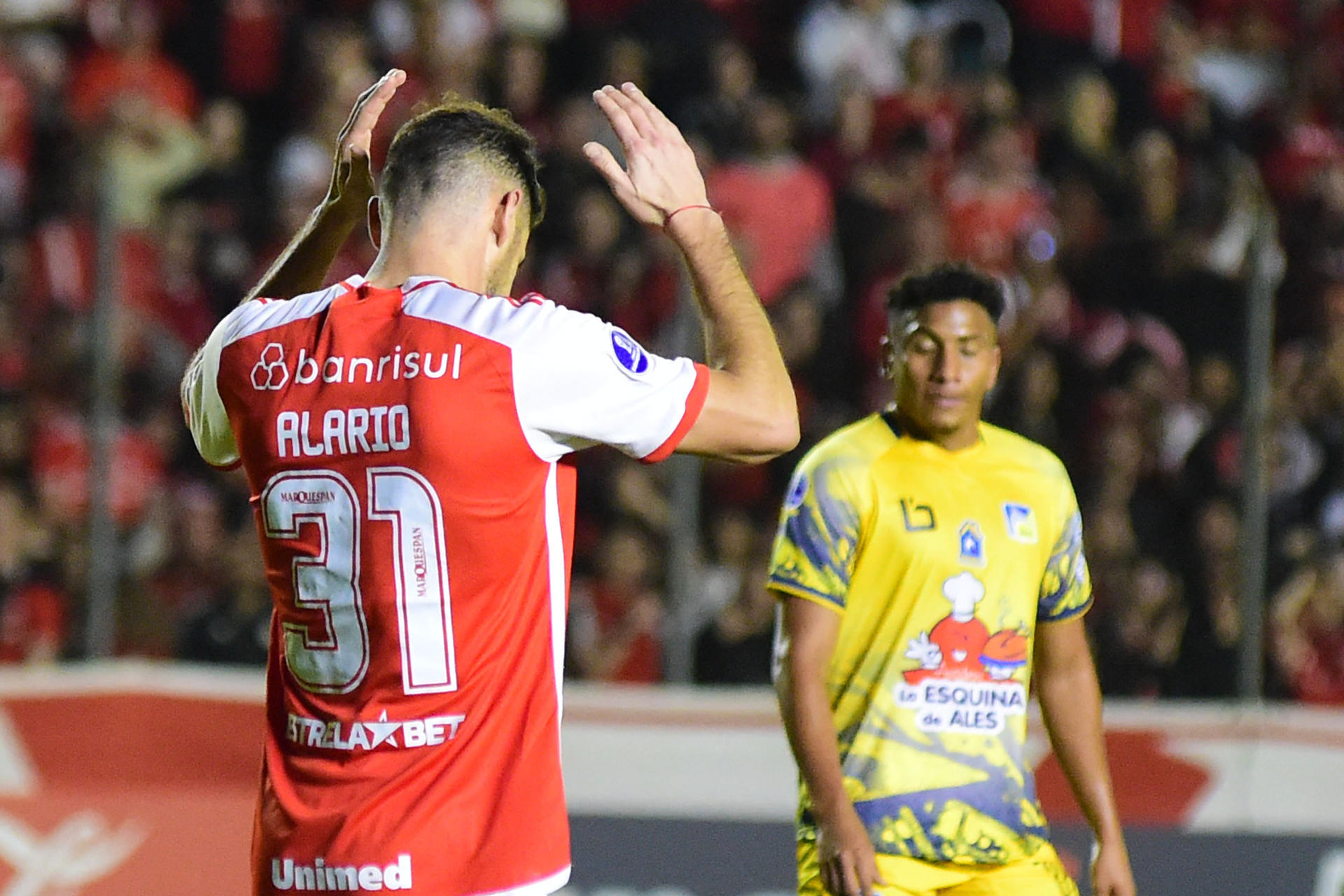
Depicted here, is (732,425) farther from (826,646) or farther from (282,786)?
(826,646)

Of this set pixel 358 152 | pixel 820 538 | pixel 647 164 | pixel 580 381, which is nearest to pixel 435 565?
pixel 580 381

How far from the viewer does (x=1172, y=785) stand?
7.07 metres

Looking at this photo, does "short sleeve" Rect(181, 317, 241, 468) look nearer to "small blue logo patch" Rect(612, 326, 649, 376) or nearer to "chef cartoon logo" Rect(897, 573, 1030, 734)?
"small blue logo patch" Rect(612, 326, 649, 376)

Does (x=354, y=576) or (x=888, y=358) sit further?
(x=888, y=358)

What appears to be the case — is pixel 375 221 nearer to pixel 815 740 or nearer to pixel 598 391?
pixel 598 391

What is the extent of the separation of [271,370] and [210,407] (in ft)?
0.59

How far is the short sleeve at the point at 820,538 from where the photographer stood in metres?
4.49

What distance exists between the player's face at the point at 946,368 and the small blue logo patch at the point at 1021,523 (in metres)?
0.21

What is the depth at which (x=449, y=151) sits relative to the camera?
10.3 feet

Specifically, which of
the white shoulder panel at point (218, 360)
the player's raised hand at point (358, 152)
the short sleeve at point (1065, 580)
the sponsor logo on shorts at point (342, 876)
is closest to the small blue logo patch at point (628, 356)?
the white shoulder panel at point (218, 360)

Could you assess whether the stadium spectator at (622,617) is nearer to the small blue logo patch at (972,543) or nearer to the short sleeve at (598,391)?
the small blue logo patch at (972,543)

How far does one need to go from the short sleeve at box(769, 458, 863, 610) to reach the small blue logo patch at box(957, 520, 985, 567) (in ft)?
0.83

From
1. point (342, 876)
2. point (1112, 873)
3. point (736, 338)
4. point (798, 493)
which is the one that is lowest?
point (1112, 873)

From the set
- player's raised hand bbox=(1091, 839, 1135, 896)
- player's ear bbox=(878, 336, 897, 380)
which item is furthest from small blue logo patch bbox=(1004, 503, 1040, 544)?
player's raised hand bbox=(1091, 839, 1135, 896)
